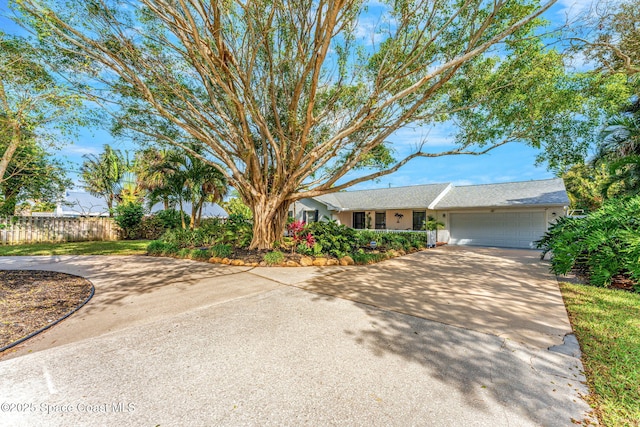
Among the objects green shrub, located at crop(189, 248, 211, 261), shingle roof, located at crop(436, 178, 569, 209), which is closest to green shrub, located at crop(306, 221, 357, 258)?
green shrub, located at crop(189, 248, 211, 261)

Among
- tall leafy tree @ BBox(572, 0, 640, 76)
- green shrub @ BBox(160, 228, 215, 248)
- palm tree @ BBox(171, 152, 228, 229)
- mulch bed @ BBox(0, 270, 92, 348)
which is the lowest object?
mulch bed @ BBox(0, 270, 92, 348)

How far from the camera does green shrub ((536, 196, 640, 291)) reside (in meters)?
5.24

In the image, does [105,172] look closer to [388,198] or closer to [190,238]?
[190,238]

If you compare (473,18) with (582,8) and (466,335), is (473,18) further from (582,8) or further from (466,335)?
(466,335)

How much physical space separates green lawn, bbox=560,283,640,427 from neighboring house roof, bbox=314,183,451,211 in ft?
38.7

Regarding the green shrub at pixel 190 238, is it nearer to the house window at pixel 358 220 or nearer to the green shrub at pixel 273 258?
the green shrub at pixel 273 258

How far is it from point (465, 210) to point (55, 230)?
77.8ft

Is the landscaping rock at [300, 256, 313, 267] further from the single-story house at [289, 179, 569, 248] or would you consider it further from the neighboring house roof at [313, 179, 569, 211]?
the neighboring house roof at [313, 179, 569, 211]

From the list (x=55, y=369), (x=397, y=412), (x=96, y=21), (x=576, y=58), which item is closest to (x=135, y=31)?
(x=96, y=21)

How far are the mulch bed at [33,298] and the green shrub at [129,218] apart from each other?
10.9 meters

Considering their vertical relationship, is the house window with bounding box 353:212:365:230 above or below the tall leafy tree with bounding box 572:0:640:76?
below

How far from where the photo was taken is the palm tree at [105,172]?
1859cm

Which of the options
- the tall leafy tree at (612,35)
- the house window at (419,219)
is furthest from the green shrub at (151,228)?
the tall leafy tree at (612,35)

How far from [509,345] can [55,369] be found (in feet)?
15.7
